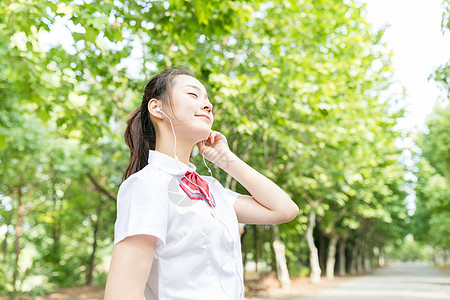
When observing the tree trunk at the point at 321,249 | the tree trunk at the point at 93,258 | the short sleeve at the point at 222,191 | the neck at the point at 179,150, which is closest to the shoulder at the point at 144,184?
the neck at the point at 179,150

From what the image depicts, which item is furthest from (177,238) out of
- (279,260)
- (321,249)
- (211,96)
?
(321,249)

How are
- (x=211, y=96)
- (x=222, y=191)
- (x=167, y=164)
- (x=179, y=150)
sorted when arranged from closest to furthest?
(x=167, y=164) < (x=179, y=150) < (x=222, y=191) < (x=211, y=96)

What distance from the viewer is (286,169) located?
50.1 feet

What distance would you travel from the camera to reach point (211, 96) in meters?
8.84

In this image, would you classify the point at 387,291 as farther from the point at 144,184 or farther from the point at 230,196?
the point at 144,184

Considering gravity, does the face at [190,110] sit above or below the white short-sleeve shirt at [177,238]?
above

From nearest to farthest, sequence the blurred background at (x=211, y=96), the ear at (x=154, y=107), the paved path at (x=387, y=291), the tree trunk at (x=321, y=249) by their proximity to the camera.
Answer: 1. the ear at (x=154, y=107)
2. the blurred background at (x=211, y=96)
3. the paved path at (x=387, y=291)
4. the tree trunk at (x=321, y=249)

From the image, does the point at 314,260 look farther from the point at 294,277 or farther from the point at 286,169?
the point at 286,169

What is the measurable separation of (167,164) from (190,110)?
23cm

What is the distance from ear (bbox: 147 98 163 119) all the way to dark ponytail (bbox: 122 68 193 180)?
22 millimetres

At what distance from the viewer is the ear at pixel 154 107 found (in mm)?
1792

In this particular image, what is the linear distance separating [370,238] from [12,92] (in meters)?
44.6

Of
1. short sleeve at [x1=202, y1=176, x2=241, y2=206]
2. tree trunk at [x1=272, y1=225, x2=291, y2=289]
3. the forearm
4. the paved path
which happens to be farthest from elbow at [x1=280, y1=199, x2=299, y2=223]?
tree trunk at [x1=272, y1=225, x2=291, y2=289]

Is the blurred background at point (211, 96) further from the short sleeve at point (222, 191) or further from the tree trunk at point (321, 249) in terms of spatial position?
the tree trunk at point (321, 249)
